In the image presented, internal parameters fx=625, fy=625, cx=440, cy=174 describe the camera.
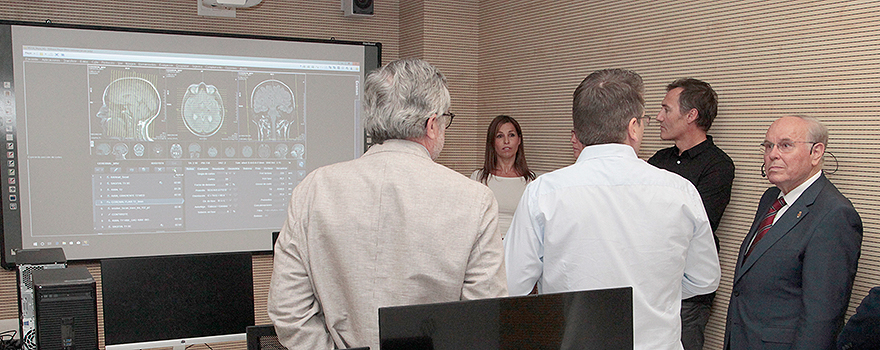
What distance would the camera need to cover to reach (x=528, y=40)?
3859mm

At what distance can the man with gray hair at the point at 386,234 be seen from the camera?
1.37 metres

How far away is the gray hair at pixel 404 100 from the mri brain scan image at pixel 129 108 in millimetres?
2408

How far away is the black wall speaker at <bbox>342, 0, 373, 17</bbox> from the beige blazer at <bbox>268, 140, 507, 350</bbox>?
277cm

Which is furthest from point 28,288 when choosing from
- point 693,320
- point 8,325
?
point 693,320

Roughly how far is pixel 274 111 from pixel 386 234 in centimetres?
249

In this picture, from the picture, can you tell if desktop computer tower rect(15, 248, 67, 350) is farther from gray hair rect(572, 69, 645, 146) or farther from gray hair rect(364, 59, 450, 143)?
gray hair rect(572, 69, 645, 146)

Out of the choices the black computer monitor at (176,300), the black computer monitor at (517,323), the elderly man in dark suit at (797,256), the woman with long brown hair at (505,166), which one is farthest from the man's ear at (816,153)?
the black computer monitor at (176,300)

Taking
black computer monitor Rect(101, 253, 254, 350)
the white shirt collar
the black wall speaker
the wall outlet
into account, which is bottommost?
the wall outlet

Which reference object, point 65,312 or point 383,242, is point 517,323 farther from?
point 65,312

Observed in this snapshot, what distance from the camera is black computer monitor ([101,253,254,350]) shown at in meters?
2.38

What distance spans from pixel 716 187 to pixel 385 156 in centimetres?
170

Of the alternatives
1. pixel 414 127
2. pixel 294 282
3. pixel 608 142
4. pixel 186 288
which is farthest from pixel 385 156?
pixel 186 288

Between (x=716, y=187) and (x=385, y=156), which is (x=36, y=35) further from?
(x=716, y=187)

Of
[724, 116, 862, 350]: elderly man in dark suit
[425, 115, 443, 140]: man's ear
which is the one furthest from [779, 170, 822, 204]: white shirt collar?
[425, 115, 443, 140]: man's ear
